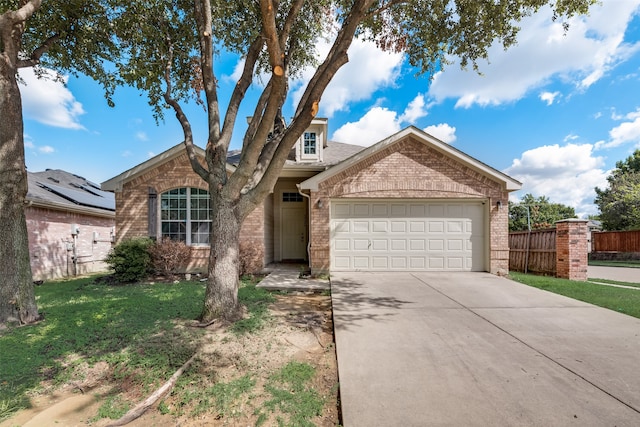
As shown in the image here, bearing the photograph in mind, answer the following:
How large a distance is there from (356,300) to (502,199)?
20.8 feet

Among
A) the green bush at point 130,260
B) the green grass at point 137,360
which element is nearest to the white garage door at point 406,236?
the green grass at point 137,360

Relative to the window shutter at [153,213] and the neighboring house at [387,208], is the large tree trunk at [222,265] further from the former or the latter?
the window shutter at [153,213]

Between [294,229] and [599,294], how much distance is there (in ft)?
31.2

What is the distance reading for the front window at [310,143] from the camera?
450 inches

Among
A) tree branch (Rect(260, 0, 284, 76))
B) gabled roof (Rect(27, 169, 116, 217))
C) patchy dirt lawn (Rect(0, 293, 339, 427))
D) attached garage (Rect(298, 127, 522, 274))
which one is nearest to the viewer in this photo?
patchy dirt lawn (Rect(0, 293, 339, 427))

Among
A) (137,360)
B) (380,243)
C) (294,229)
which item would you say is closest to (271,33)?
(137,360)

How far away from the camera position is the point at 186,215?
32.0 feet

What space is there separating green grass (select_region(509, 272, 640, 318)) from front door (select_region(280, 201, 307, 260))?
770 cm

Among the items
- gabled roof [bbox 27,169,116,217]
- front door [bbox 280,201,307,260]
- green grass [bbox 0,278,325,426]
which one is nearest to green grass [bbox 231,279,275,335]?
green grass [bbox 0,278,325,426]

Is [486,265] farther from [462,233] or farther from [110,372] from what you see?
[110,372]

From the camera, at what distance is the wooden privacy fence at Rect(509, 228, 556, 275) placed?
9.91m

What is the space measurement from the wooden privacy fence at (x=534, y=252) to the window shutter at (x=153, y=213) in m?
13.3

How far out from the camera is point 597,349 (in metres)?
3.73

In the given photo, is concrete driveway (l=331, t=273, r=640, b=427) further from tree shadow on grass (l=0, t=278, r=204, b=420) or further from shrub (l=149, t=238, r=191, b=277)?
shrub (l=149, t=238, r=191, b=277)
